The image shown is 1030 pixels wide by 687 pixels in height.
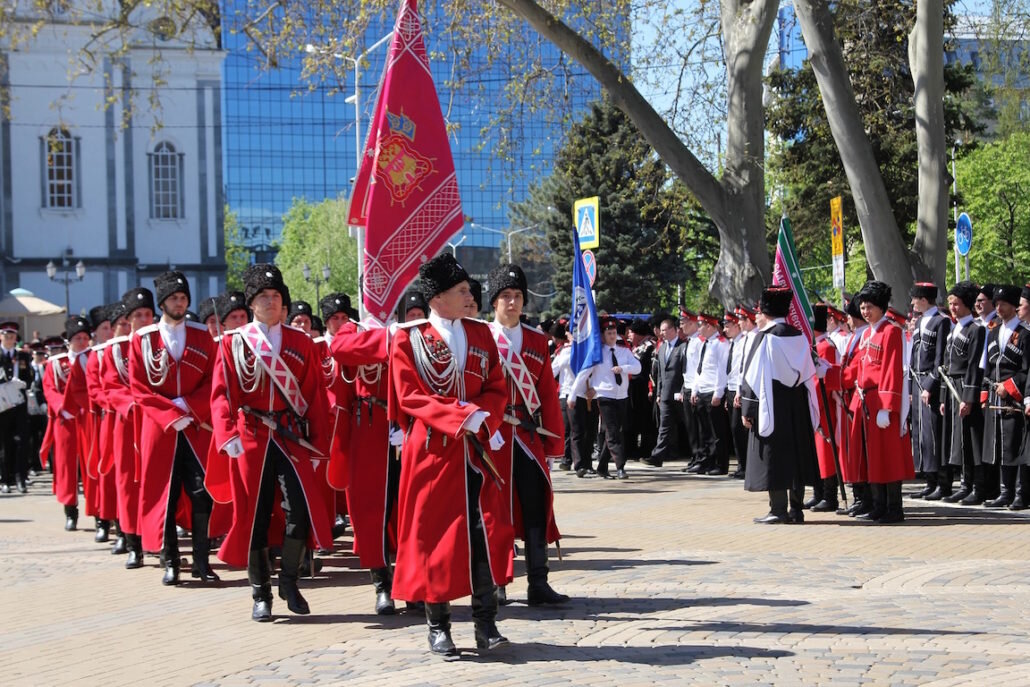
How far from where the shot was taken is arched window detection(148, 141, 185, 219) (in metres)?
58.8

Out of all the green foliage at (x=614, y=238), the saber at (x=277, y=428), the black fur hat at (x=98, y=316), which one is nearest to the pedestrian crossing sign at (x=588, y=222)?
the black fur hat at (x=98, y=316)

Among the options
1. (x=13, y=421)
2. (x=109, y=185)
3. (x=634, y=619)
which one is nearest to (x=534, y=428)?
(x=634, y=619)

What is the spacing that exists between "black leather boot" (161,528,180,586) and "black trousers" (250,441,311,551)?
6.63 ft

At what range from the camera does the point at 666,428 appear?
21.1m

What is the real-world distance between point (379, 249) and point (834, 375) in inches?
262

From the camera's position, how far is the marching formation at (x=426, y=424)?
761 centimetres

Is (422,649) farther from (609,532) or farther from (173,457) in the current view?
(609,532)

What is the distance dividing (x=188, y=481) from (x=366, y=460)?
2.13 m

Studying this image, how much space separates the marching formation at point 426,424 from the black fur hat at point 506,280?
0.06 ft

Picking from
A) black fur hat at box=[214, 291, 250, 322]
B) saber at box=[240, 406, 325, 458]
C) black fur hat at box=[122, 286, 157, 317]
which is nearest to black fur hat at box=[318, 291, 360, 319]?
black fur hat at box=[214, 291, 250, 322]

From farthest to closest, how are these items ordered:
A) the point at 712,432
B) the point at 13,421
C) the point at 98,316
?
the point at 13,421, the point at 712,432, the point at 98,316

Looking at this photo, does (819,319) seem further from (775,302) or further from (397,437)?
(397,437)

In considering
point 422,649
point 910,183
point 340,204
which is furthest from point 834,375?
point 340,204

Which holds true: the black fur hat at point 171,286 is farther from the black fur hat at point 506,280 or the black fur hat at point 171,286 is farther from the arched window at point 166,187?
the arched window at point 166,187
